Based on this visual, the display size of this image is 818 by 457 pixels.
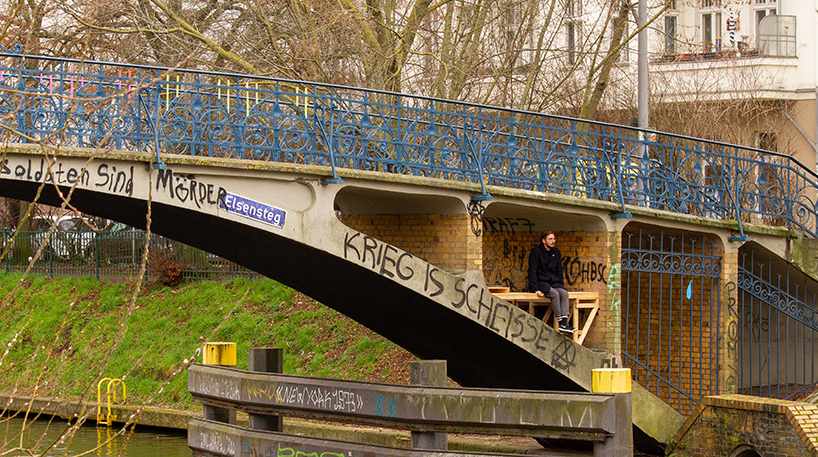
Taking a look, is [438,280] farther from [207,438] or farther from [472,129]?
[207,438]

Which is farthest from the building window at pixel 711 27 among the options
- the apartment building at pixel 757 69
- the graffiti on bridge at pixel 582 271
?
the graffiti on bridge at pixel 582 271

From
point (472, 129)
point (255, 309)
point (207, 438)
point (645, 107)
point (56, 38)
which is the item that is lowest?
point (207, 438)

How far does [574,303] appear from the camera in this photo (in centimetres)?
1142

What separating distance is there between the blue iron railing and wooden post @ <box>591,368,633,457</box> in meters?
3.79

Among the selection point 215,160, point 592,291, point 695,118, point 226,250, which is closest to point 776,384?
point 592,291

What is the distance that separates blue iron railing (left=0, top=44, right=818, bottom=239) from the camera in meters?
8.90

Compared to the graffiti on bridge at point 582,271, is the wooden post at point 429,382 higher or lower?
lower

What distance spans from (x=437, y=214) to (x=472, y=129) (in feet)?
3.52

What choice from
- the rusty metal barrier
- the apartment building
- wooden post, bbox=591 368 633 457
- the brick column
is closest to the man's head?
the brick column

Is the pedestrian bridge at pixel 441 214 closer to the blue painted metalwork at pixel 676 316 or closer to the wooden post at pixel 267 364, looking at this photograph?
the blue painted metalwork at pixel 676 316

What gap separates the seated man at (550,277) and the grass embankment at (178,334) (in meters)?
4.76

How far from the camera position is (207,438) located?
30.0ft

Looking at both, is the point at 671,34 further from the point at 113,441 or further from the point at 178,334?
the point at 113,441

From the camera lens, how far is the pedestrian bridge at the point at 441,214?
29.9 ft
